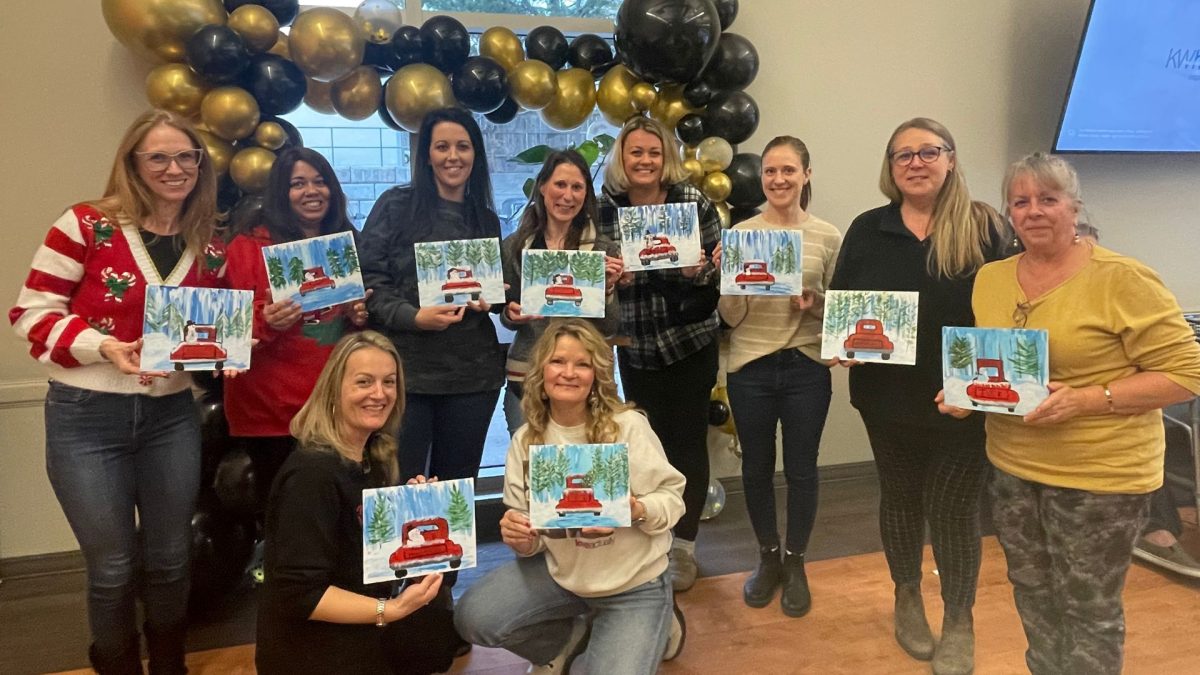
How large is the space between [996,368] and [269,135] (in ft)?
7.81

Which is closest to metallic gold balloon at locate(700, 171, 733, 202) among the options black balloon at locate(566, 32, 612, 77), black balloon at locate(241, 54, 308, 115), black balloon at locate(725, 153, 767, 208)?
black balloon at locate(725, 153, 767, 208)

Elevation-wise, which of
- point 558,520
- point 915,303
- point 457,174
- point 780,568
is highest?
point 457,174

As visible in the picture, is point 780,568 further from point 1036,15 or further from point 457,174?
point 1036,15

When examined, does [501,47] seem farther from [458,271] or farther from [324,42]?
[458,271]

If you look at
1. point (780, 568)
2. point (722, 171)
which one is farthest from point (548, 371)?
point (722, 171)

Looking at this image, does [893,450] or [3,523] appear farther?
[3,523]

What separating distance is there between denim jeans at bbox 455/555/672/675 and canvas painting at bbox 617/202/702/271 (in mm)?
949

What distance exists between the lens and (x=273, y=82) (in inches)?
103

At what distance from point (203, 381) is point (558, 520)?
5.01 feet

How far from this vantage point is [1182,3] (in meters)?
3.89

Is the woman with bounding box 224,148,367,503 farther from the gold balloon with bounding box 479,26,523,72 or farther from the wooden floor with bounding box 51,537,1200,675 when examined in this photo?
the gold balloon with bounding box 479,26,523,72

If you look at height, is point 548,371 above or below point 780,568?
above

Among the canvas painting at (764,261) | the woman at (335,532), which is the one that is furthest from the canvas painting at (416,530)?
the canvas painting at (764,261)

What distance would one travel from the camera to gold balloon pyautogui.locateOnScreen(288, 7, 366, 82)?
263cm
